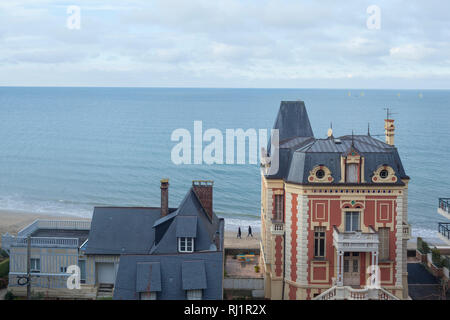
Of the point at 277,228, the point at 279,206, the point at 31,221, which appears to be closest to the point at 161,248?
the point at 277,228

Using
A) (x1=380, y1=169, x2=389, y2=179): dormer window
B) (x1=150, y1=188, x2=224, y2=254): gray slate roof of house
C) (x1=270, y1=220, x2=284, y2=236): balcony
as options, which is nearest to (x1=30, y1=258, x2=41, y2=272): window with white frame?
(x1=150, y1=188, x2=224, y2=254): gray slate roof of house

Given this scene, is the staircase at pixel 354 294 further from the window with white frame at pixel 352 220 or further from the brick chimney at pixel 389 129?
the brick chimney at pixel 389 129

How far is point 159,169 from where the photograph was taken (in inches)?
4304

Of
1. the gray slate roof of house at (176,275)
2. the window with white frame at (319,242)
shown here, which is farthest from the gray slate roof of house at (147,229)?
the window with white frame at (319,242)

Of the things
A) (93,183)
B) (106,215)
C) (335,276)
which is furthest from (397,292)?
(93,183)

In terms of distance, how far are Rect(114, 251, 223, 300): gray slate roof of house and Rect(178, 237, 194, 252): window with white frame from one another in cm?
331

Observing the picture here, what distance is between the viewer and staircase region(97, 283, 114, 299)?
36.4 meters

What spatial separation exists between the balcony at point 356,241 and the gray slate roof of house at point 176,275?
22.6 feet

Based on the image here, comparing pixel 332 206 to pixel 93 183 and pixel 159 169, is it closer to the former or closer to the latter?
pixel 93 183

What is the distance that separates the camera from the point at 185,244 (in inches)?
1393

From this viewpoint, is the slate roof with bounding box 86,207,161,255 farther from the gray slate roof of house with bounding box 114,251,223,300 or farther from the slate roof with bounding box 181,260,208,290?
the slate roof with bounding box 181,260,208,290

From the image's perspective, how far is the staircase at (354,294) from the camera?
31719 millimetres

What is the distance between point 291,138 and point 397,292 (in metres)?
11.9

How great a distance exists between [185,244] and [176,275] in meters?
4.27
